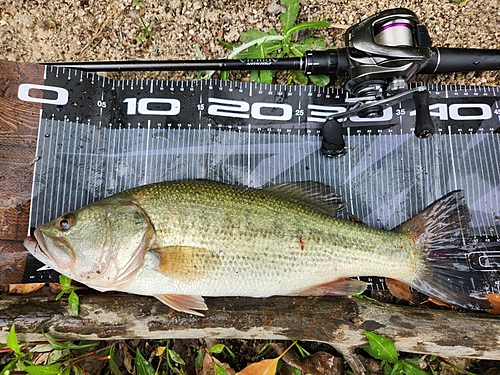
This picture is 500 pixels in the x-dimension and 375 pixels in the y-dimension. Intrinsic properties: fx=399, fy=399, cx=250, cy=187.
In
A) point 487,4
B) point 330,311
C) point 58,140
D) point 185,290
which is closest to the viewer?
point 185,290

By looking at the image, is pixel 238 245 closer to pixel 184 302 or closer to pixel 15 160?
pixel 184 302

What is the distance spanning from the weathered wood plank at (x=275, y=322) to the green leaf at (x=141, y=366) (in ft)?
1.12

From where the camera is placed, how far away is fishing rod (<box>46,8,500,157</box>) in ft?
9.36

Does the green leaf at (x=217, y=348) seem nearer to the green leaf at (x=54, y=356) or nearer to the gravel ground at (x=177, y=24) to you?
the green leaf at (x=54, y=356)

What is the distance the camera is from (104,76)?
3426 mm

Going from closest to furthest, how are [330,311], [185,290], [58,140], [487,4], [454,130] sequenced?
[185,290], [330,311], [58,140], [454,130], [487,4]

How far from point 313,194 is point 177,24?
2.00m

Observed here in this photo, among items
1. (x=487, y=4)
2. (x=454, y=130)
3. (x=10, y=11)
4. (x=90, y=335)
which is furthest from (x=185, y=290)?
(x=487, y=4)

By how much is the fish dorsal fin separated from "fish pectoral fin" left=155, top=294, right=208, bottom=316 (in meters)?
0.91

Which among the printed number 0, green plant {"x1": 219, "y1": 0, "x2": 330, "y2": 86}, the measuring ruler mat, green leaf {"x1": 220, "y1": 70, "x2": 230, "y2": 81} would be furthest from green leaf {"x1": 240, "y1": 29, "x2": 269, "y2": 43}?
the printed number 0

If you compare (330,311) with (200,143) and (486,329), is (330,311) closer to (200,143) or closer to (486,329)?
(486,329)

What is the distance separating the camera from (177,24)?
360cm

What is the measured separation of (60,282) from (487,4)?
14.2ft

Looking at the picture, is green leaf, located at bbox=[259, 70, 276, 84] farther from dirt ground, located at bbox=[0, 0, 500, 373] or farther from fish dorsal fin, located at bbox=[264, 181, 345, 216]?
fish dorsal fin, located at bbox=[264, 181, 345, 216]
